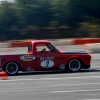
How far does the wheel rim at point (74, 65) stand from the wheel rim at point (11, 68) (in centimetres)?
223

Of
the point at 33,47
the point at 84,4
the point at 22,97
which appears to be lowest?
the point at 22,97

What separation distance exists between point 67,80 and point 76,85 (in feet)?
4.75

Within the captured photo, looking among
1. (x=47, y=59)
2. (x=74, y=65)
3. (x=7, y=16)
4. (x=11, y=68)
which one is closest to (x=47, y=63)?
(x=47, y=59)

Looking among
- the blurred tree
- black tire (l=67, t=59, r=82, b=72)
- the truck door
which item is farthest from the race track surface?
the blurred tree

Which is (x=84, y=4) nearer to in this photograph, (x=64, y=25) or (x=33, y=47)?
(x=64, y=25)

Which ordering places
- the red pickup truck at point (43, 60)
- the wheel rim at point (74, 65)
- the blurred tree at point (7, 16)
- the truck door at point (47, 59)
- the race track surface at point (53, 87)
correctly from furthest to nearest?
the blurred tree at point (7, 16)
the wheel rim at point (74, 65)
the truck door at point (47, 59)
the red pickup truck at point (43, 60)
the race track surface at point (53, 87)

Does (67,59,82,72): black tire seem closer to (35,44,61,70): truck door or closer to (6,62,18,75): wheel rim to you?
(35,44,61,70): truck door

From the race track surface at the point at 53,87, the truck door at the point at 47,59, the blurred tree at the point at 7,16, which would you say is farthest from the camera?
the blurred tree at the point at 7,16

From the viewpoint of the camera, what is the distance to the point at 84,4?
60.9 metres

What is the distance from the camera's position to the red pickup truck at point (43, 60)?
16.9 m

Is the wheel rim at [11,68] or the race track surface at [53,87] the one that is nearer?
the race track surface at [53,87]

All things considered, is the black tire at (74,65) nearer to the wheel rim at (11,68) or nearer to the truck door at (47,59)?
the truck door at (47,59)

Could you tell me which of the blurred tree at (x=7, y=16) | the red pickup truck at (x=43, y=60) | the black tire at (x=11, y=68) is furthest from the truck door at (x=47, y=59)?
the blurred tree at (x=7, y=16)

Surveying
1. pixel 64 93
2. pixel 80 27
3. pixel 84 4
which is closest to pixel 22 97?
pixel 64 93
